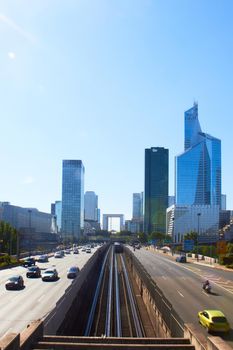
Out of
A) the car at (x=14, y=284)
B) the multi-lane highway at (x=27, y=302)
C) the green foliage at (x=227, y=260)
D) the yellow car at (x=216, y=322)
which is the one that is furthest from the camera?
the green foliage at (x=227, y=260)

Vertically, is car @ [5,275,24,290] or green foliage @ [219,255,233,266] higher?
car @ [5,275,24,290]

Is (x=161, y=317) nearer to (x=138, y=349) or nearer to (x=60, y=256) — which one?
(x=138, y=349)

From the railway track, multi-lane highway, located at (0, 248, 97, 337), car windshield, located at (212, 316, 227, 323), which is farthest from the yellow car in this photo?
multi-lane highway, located at (0, 248, 97, 337)

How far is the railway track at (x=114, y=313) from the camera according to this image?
1560 inches

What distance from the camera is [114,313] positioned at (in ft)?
160

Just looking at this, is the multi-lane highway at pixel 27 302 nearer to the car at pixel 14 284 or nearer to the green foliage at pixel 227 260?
the car at pixel 14 284

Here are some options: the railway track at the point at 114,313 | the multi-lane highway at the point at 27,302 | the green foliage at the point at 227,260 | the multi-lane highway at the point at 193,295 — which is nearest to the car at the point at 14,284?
the multi-lane highway at the point at 27,302

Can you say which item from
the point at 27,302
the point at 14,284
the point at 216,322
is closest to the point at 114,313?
the point at 14,284

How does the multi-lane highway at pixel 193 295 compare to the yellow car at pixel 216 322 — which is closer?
the yellow car at pixel 216 322

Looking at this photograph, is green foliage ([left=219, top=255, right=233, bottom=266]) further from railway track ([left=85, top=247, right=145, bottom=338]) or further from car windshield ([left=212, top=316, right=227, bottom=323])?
car windshield ([left=212, top=316, right=227, bottom=323])

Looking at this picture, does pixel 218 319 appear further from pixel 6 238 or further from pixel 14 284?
pixel 6 238

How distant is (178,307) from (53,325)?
45.3ft

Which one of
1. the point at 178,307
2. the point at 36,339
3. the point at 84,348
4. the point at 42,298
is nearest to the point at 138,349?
the point at 84,348

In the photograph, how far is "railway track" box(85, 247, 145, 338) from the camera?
39.6 m
